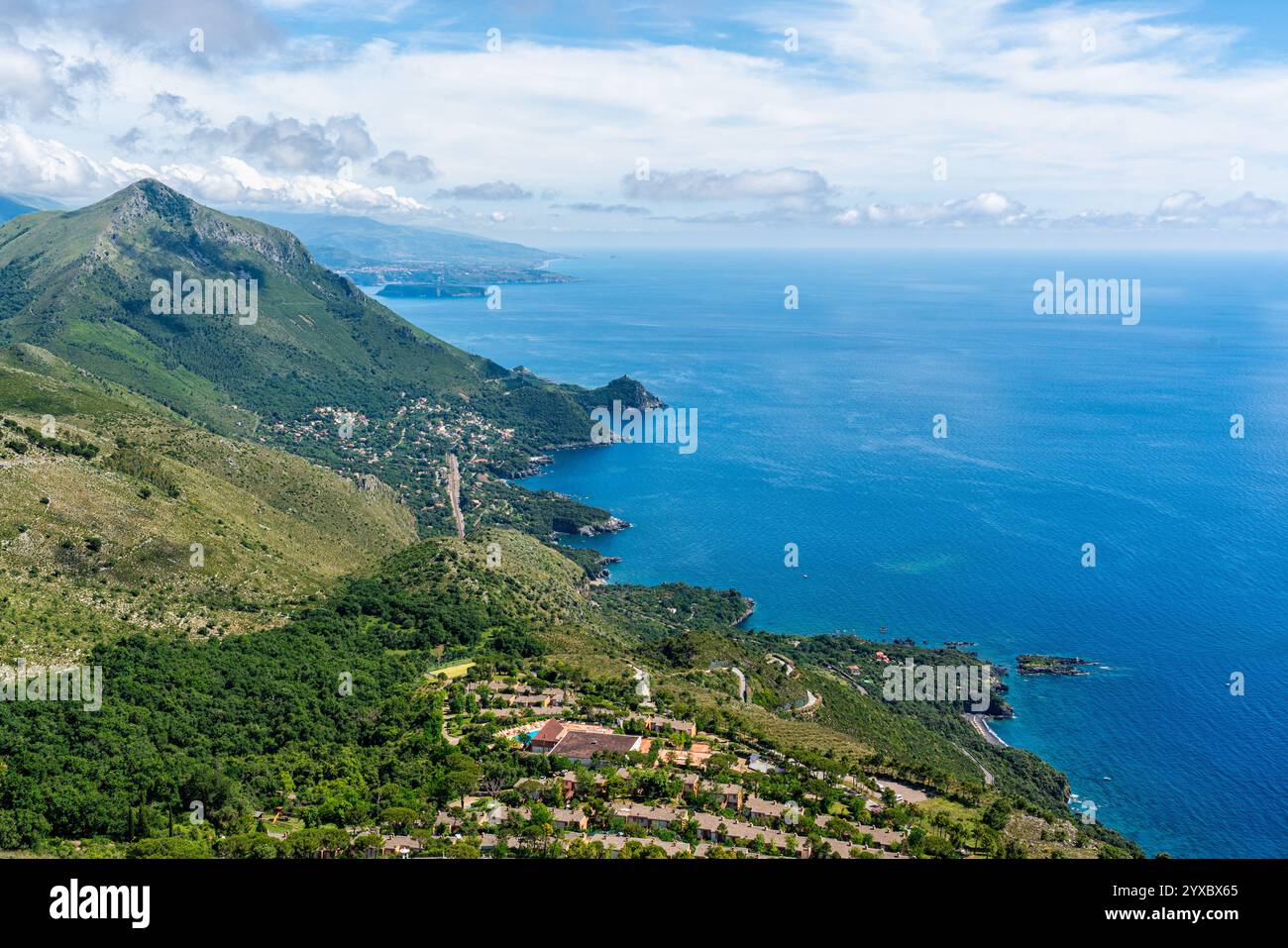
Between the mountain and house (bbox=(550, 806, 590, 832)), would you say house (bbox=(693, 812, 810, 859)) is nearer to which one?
house (bbox=(550, 806, 590, 832))

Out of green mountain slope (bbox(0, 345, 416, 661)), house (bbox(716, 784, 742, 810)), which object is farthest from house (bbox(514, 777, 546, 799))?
green mountain slope (bbox(0, 345, 416, 661))

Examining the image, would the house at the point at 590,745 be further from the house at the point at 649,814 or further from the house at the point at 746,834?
the house at the point at 746,834

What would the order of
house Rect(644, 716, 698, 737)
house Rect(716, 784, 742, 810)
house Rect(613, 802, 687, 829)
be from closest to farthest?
house Rect(613, 802, 687, 829) < house Rect(716, 784, 742, 810) < house Rect(644, 716, 698, 737)

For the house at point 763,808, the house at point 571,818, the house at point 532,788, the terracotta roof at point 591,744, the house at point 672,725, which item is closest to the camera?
the house at point 571,818

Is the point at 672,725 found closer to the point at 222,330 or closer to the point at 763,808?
→ the point at 763,808

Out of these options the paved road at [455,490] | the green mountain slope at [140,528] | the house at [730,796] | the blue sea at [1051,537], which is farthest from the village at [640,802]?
the paved road at [455,490]
